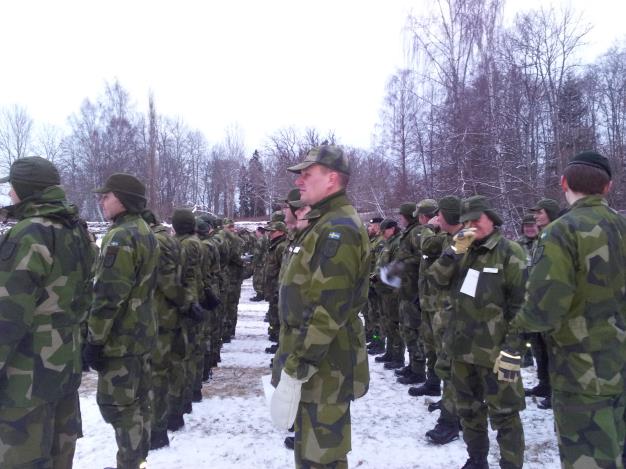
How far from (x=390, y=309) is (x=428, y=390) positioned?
1575 millimetres

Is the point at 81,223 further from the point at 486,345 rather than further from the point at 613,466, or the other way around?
the point at 613,466

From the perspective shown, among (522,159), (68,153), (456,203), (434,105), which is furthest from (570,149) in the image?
(68,153)

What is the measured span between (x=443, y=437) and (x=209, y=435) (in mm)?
2436

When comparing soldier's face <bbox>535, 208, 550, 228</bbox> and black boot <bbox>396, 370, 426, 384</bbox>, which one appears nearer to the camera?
soldier's face <bbox>535, 208, 550, 228</bbox>

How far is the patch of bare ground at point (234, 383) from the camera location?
5969mm

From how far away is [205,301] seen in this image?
5.45m

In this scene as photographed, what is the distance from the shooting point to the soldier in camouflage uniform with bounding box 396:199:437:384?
6160mm

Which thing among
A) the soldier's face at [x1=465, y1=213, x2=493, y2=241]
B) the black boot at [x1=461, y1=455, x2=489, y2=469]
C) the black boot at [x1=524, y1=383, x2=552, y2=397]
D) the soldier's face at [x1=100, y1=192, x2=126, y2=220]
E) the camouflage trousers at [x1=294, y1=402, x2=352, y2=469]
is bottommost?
the black boot at [x1=524, y1=383, x2=552, y2=397]

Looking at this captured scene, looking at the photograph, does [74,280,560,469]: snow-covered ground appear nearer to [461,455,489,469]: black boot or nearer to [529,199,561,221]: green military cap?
[461,455,489,469]: black boot

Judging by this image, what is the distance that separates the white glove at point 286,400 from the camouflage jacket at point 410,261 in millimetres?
4036

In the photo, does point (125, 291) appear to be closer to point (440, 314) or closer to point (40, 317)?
point (40, 317)

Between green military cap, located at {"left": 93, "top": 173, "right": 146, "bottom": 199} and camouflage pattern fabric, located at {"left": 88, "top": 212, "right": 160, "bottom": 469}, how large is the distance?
18 cm

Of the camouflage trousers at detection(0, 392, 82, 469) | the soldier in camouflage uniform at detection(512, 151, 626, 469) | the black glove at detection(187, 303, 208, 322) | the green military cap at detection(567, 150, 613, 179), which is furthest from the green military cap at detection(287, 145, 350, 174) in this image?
the black glove at detection(187, 303, 208, 322)

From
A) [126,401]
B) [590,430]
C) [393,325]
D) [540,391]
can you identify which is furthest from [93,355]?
[540,391]
